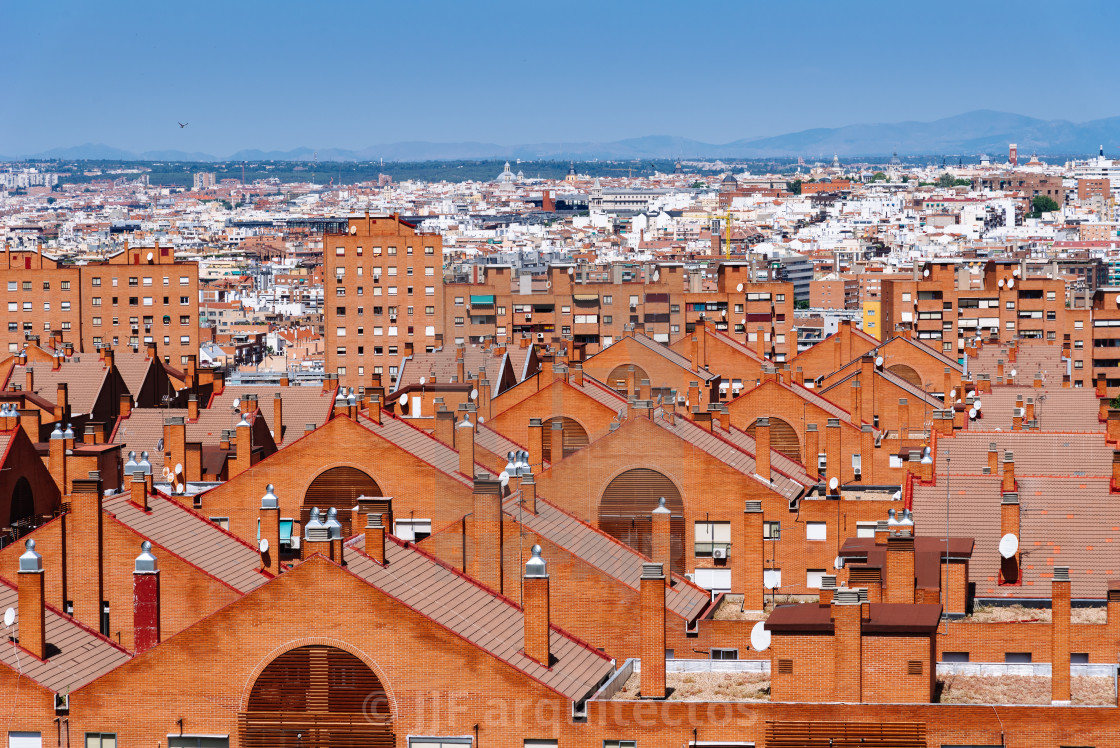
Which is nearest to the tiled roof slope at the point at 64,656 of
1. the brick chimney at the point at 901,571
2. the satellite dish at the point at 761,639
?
the satellite dish at the point at 761,639

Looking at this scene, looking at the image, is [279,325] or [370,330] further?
[279,325]

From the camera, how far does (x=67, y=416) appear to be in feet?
173

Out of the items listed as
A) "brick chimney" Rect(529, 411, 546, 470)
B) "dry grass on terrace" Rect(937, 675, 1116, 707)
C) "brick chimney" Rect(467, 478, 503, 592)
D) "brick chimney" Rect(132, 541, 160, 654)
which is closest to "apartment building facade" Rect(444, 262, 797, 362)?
"brick chimney" Rect(529, 411, 546, 470)

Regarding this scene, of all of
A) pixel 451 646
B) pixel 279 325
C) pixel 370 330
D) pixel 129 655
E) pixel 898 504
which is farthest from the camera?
pixel 279 325

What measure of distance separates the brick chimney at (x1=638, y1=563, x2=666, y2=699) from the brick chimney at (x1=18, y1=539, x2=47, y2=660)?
21.5 feet

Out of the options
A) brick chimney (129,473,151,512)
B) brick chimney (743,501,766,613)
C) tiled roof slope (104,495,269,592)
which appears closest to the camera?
tiled roof slope (104,495,269,592)

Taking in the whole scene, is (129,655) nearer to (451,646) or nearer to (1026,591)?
(451,646)

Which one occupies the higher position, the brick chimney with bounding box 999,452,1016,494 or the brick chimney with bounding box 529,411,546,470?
the brick chimney with bounding box 999,452,1016,494

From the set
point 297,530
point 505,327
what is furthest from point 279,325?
point 297,530

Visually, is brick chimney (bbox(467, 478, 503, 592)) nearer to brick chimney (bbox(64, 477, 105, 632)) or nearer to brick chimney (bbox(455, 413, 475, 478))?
brick chimney (bbox(64, 477, 105, 632))

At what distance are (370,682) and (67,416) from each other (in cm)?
3441

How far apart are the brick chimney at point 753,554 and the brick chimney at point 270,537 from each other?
775cm

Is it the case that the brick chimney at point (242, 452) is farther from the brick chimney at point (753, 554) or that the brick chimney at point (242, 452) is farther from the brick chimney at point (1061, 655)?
the brick chimney at point (1061, 655)

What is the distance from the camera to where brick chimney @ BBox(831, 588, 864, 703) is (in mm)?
20562
